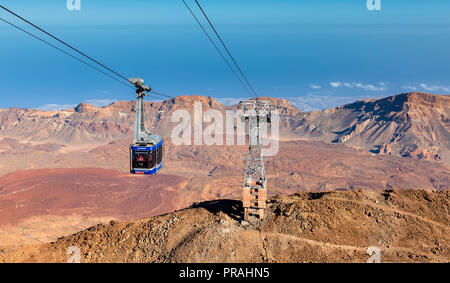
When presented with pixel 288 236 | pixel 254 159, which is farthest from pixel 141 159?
pixel 288 236

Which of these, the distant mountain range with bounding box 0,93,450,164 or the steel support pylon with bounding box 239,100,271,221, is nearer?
the steel support pylon with bounding box 239,100,271,221

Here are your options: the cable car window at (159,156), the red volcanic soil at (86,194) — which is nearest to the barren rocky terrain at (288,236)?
the cable car window at (159,156)

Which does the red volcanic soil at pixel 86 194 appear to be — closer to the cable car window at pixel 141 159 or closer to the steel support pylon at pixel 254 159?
the steel support pylon at pixel 254 159

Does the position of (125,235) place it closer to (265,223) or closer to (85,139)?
(265,223)

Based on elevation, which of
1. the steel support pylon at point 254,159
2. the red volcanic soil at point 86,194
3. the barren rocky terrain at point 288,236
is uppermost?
the steel support pylon at point 254,159

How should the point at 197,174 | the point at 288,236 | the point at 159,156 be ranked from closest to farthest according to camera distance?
the point at 288,236 → the point at 159,156 → the point at 197,174

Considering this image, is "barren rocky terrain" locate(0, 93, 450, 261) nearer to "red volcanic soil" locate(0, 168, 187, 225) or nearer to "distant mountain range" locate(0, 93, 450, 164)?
"red volcanic soil" locate(0, 168, 187, 225)

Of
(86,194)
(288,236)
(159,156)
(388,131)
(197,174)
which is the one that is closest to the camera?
(288,236)

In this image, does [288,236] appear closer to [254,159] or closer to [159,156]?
[254,159]

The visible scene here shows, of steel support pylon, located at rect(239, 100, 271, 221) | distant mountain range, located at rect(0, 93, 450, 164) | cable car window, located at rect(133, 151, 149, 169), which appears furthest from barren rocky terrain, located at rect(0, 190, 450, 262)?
distant mountain range, located at rect(0, 93, 450, 164)
